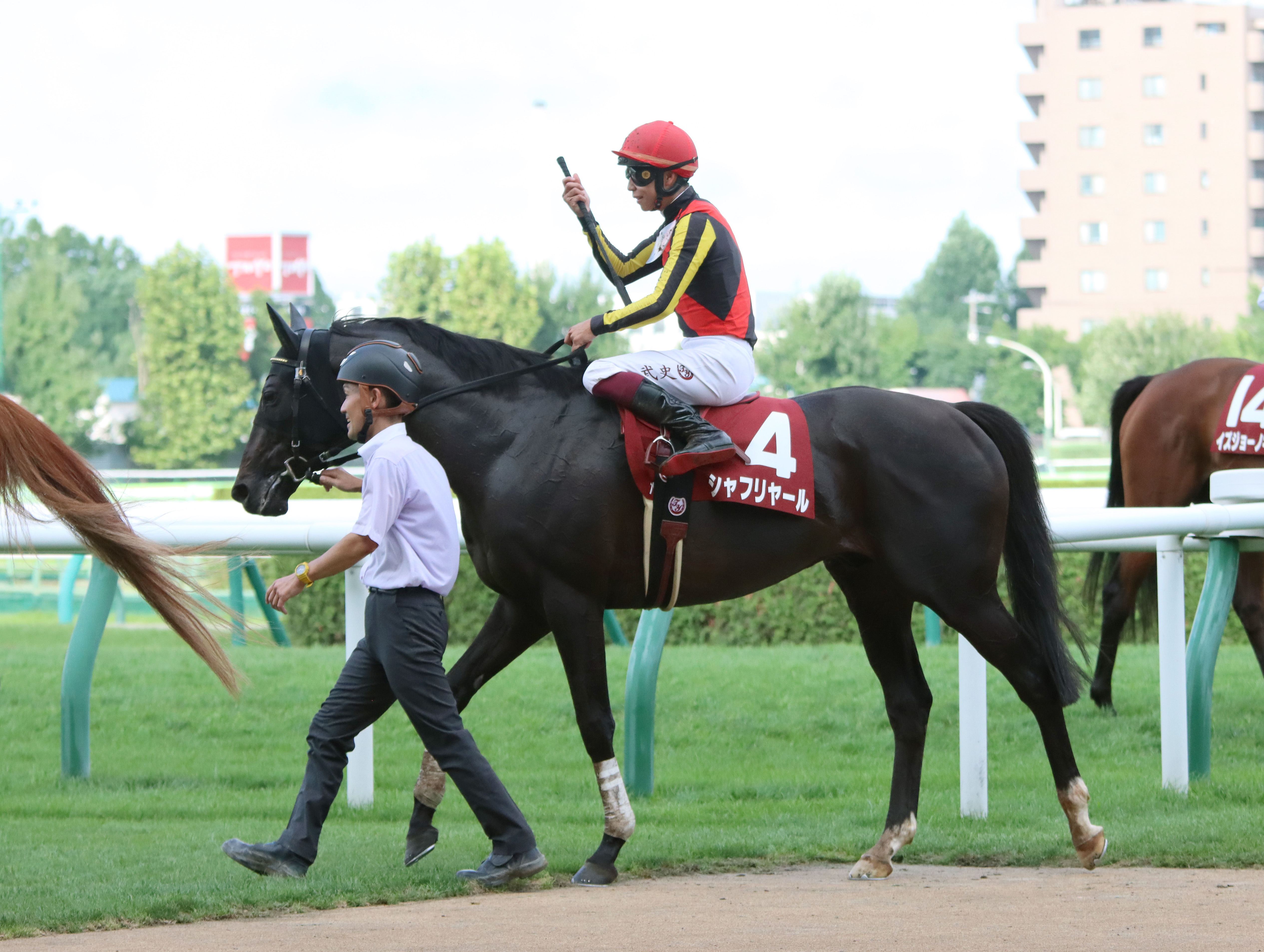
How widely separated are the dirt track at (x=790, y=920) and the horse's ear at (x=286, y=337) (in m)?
1.89

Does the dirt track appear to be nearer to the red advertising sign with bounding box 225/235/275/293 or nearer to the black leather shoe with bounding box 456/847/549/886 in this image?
the black leather shoe with bounding box 456/847/549/886

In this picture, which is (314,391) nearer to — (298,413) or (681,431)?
(298,413)

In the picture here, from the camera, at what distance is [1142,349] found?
55.8m

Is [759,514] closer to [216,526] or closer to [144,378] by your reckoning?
[216,526]

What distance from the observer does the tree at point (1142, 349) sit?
5528cm

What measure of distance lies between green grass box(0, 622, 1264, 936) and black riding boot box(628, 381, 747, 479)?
4.11 feet

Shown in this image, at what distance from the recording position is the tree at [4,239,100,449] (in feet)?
147

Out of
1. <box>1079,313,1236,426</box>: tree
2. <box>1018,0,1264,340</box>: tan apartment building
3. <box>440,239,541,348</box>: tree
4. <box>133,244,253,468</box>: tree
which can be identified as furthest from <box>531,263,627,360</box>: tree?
<box>1018,0,1264,340</box>: tan apartment building

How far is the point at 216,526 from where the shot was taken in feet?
18.9

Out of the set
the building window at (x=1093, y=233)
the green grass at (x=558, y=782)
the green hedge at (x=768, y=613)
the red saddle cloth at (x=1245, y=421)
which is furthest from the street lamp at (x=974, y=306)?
the green grass at (x=558, y=782)

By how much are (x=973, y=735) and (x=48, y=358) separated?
44049mm

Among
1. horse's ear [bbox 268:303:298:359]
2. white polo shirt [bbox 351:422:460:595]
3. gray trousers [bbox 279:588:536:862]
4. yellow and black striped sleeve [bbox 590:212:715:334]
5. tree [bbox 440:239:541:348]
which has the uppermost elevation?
tree [bbox 440:239:541:348]

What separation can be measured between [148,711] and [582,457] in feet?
12.8

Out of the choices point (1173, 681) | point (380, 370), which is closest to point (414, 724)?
point (380, 370)
